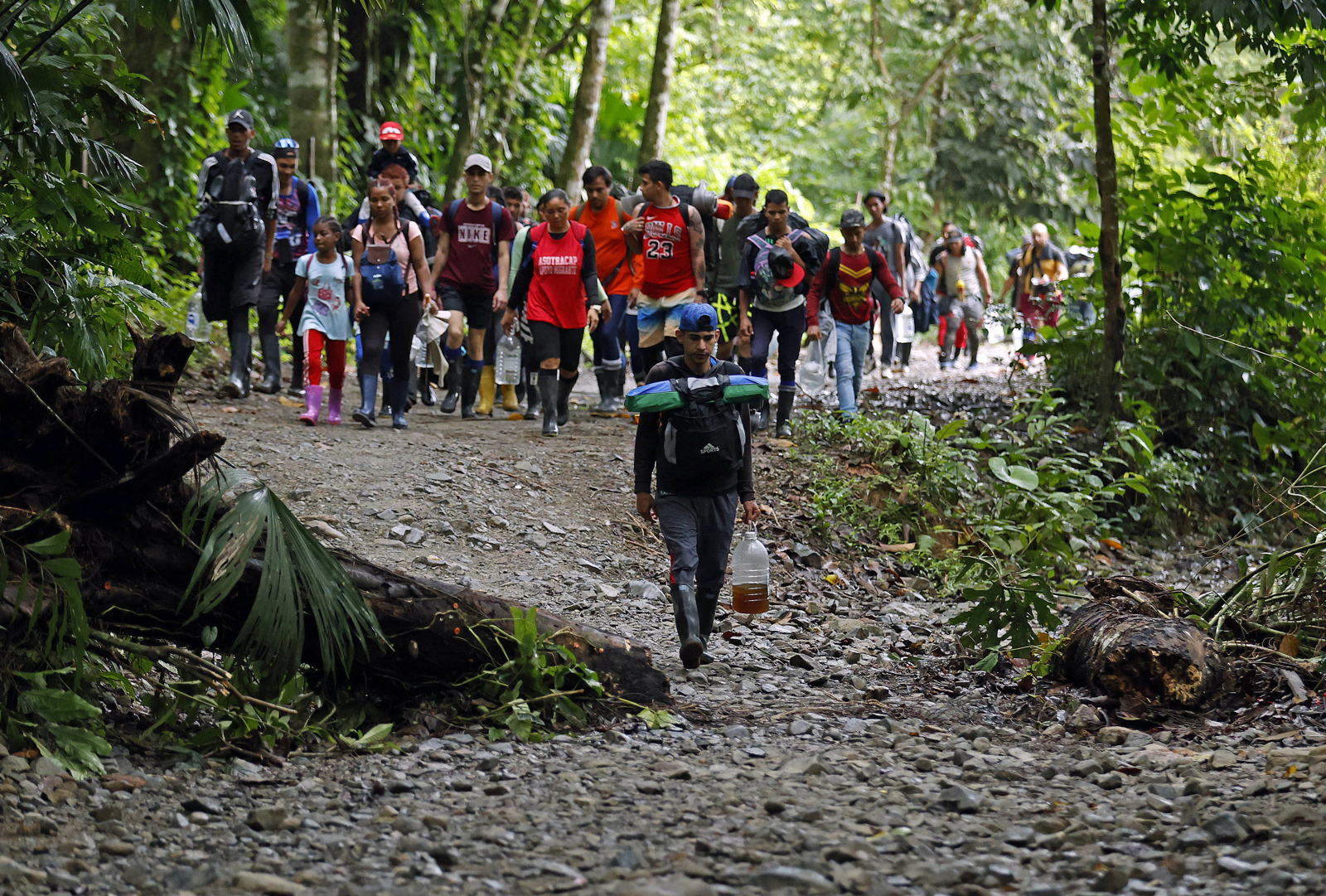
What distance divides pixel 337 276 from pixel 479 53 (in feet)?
38.9

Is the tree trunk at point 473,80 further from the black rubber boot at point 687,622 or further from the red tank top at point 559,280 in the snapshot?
the black rubber boot at point 687,622

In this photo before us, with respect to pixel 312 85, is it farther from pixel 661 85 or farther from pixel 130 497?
pixel 130 497

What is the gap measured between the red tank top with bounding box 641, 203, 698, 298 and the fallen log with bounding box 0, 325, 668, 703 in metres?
6.21

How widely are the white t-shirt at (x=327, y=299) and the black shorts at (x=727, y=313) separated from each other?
3606 millimetres

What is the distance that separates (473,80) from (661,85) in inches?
184

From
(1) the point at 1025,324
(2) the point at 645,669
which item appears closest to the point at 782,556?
(2) the point at 645,669

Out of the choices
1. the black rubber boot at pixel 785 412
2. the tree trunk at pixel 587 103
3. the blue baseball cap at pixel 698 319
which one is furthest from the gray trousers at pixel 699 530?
the tree trunk at pixel 587 103

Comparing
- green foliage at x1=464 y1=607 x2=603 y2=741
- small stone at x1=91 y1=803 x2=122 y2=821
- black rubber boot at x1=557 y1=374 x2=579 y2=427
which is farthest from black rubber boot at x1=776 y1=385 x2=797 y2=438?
small stone at x1=91 y1=803 x2=122 y2=821

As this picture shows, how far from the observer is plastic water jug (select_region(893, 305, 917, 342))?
18.4m

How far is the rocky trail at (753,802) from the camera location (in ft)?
12.7

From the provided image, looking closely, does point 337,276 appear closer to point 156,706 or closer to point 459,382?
point 459,382

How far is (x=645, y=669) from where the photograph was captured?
6020 mm

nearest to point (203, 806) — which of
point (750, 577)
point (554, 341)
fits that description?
point (750, 577)

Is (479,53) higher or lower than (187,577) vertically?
higher
